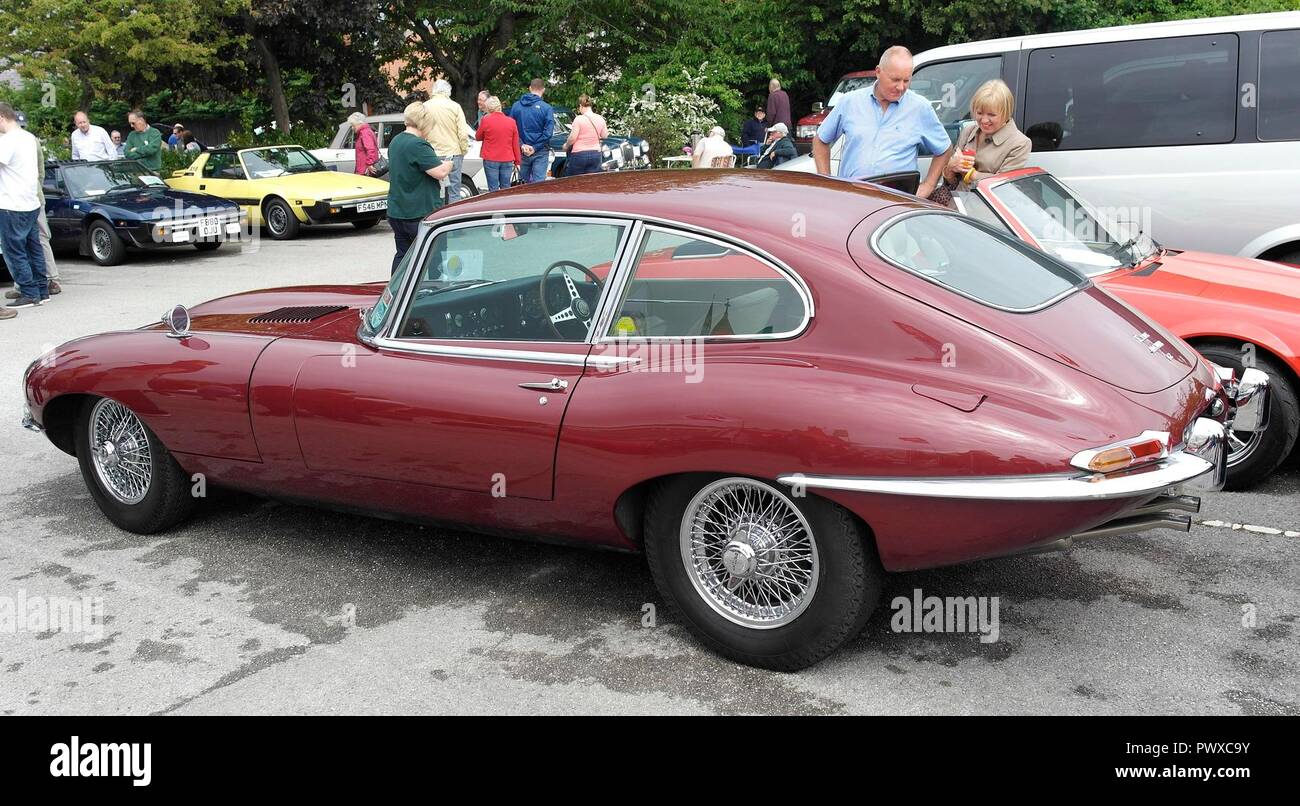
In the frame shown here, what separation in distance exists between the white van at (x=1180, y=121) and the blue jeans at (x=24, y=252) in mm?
8448

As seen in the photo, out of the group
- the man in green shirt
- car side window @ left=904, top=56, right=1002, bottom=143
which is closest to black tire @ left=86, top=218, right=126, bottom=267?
the man in green shirt

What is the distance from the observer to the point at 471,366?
4008 millimetres

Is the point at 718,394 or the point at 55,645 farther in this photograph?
the point at 55,645

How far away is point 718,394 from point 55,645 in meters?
2.45

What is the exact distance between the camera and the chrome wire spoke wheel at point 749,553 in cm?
350

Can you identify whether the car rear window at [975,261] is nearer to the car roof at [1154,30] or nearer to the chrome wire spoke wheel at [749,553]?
the chrome wire spoke wheel at [749,553]

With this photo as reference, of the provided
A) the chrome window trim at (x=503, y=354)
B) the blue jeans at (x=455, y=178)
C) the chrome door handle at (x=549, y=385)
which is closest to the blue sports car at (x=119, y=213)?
the blue jeans at (x=455, y=178)

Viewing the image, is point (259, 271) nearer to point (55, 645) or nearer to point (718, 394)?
point (55, 645)

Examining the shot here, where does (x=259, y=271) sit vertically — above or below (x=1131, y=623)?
above

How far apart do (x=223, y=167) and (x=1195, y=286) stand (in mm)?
14331

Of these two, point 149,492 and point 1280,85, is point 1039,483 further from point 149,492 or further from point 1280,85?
point 1280,85

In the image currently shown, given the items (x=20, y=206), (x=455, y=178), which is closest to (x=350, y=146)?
(x=455, y=178)

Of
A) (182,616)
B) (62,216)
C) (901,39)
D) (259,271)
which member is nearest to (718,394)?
(182,616)

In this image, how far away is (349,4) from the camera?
2591 centimetres
